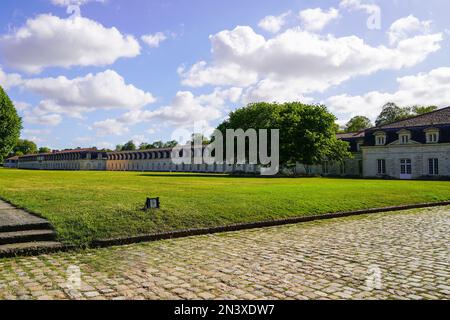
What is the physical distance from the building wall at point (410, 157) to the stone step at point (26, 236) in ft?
170

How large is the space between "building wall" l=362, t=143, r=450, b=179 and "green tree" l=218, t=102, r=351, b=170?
3957 millimetres

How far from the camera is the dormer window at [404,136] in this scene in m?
53.2

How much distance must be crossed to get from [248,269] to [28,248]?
5.02 meters

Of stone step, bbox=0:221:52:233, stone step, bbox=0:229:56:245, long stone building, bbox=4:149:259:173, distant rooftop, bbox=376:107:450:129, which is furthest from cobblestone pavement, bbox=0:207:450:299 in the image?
long stone building, bbox=4:149:259:173

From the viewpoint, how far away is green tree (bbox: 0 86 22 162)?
5300 centimetres

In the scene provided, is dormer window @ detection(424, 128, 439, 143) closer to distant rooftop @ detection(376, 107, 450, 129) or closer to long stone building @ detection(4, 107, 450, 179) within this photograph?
long stone building @ detection(4, 107, 450, 179)

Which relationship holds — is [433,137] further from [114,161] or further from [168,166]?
[114,161]

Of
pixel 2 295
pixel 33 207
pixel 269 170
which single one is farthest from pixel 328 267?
pixel 269 170

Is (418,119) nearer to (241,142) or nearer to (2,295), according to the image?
(241,142)

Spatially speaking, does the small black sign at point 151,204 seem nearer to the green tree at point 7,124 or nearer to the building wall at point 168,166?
the green tree at point 7,124

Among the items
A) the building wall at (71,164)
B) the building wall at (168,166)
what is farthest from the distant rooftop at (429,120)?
the building wall at (71,164)

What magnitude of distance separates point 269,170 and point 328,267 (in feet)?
165

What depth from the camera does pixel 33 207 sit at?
12.3 meters

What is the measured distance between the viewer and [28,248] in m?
8.33
